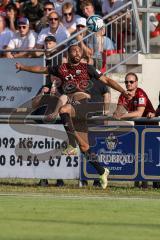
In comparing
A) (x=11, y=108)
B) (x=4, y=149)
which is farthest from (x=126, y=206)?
(x=11, y=108)

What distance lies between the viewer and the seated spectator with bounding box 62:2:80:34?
21.8m

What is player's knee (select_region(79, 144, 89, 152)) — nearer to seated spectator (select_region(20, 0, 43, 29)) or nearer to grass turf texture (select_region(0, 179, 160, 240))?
grass turf texture (select_region(0, 179, 160, 240))

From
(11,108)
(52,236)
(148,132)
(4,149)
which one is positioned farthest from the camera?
(11,108)

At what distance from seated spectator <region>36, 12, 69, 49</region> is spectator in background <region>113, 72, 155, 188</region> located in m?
4.84

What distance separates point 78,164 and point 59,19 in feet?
18.0

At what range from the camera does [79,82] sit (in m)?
17.2

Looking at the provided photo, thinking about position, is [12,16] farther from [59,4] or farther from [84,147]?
[84,147]

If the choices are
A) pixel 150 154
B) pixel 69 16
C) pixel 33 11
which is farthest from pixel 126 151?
pixel 33 11

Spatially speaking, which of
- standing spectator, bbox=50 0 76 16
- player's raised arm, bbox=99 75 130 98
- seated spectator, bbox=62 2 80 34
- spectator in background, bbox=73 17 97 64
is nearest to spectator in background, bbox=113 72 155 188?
player's raised arm, bbox=99 75 130 98

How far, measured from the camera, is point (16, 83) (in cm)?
2089

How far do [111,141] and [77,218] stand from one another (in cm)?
529

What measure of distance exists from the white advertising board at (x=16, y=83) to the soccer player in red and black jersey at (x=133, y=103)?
3.82 meters

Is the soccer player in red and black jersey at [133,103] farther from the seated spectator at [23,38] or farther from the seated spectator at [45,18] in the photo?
the seated spectator at [45,18]

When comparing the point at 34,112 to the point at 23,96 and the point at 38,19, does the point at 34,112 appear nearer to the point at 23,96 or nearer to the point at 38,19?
the point at 23,96
